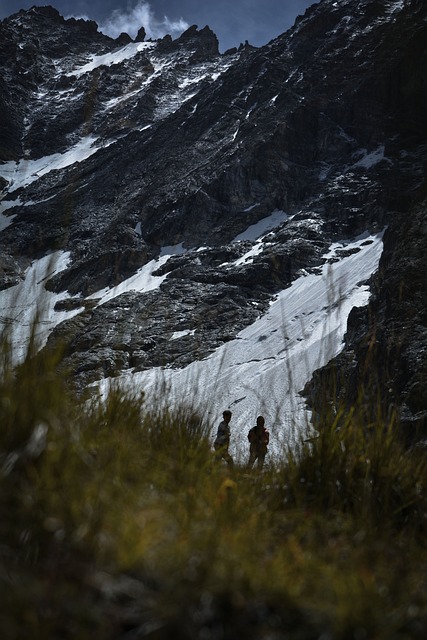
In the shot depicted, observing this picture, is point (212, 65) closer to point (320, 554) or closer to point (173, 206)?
point (173, 206)

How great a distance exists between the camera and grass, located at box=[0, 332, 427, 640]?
1267mm

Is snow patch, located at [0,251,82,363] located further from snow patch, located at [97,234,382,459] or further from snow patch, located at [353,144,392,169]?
snow patch, located at [353,144,392,169]

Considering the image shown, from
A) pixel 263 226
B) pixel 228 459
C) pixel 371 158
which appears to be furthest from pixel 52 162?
pixel 228 459

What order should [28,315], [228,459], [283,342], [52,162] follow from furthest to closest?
[52,162] < [283,342] < [228,459] < [28,315]

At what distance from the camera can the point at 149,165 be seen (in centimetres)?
10019

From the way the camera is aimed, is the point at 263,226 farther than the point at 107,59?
No

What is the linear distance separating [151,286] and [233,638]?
69302mm

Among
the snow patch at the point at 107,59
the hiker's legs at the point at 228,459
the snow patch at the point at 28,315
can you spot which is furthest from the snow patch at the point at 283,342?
the snow patch at the point at 107,59

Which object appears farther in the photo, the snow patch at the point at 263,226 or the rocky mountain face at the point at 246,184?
the snow patch at the point at 263,226

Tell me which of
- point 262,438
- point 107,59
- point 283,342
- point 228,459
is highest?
point 107,59

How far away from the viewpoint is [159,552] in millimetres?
1427

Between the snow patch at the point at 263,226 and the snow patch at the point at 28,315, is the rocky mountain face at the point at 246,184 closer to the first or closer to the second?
the snow patch at the point at 263,226

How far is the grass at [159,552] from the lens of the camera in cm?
127

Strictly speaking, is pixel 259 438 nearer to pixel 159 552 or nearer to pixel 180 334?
pixel 159 552
